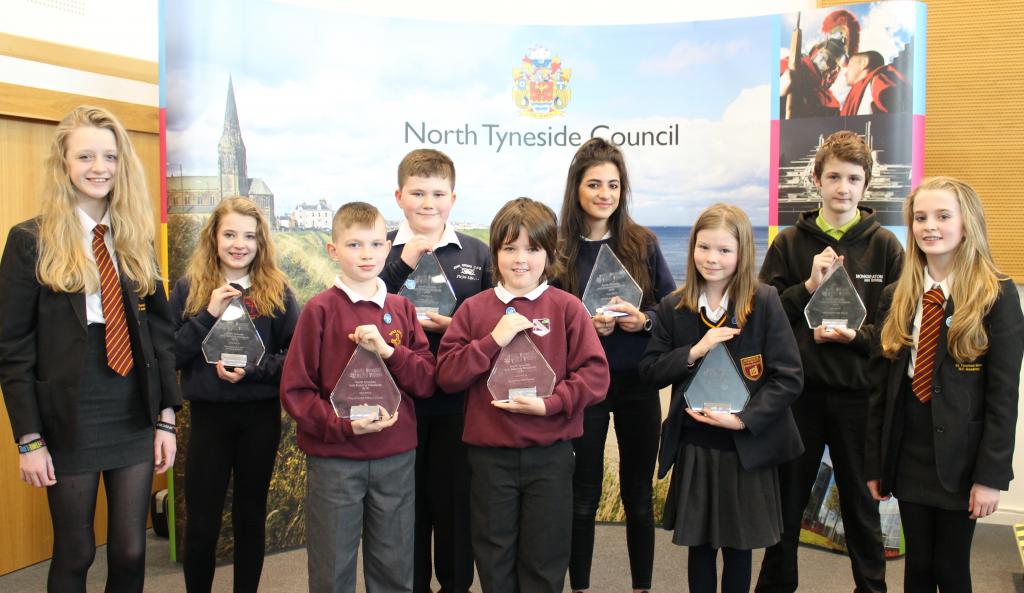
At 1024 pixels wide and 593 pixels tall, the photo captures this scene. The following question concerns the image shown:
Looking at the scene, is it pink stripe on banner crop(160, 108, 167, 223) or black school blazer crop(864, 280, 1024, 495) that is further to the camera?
pink stripe on banner crop(160, 108, 167, 223)

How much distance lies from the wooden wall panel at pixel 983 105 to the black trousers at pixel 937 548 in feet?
9.27

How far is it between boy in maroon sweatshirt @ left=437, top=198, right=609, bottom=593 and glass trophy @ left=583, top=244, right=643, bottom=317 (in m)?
0.28

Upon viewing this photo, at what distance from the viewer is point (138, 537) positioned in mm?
2578

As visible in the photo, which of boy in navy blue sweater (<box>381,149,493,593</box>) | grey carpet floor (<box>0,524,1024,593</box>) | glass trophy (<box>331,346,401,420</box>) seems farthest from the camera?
grey carpet floor (<box>0,524,1024,593</box>)

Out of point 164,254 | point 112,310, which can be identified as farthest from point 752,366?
point 164,254

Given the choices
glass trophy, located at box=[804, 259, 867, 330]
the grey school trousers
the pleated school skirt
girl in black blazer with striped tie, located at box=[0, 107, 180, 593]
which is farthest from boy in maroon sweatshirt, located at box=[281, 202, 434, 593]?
glass trophy, located at box=[804, 259, 867, 330]

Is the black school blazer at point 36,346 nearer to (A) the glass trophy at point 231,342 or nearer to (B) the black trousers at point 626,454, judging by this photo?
(A) the glass trophy at point 231,342

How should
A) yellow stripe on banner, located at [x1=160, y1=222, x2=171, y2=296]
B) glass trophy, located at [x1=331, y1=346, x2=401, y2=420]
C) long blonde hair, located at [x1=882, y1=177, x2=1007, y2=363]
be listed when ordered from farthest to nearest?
yellow stripe on banner, located at [x1=160, y1=222, x2=171, y2=296]
glass trophy, located at [x1=331, y1=346, x2=401, y2=420]
long blonde hair, located at [x1=882, y1=177, x2=1007, y2=363]

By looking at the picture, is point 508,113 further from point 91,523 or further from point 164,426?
point 91,523

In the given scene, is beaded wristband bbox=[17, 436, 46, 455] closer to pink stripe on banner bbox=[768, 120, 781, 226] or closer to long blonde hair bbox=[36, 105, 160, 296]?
long blonde hair bbox=[36, 105, 160, 296]

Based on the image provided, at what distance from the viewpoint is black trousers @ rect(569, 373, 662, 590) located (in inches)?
126

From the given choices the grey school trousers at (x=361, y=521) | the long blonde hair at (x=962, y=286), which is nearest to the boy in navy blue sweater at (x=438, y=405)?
the grey school trousers at (x=361, y=521)

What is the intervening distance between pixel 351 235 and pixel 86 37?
276 cm

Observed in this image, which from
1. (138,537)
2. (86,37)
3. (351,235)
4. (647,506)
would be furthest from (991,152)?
(86,37)
